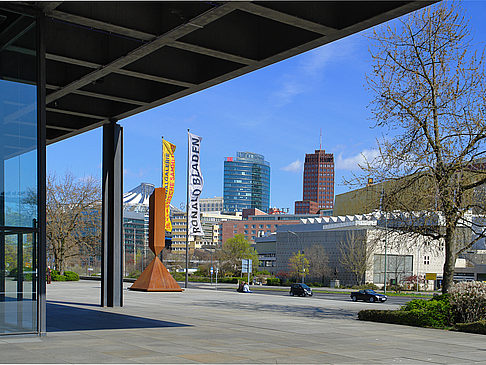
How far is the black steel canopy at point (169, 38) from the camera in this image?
40.4ft

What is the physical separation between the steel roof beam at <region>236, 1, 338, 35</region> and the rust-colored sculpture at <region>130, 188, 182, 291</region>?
24.6 metres

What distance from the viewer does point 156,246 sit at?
36.1m

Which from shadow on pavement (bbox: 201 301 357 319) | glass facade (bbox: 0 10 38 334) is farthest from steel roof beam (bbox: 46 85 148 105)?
shadow on pavement (bbox: 201 301 357 319)

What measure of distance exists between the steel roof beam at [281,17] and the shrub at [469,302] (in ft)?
38.3

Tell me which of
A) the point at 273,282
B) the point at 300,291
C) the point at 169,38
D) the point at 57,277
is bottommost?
the point at 273,282

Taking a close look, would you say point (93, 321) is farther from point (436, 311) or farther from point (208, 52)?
point (436, 311)

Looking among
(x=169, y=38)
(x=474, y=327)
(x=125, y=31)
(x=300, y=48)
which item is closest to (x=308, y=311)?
(x=474, y=327)

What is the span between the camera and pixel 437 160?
73.4 feet

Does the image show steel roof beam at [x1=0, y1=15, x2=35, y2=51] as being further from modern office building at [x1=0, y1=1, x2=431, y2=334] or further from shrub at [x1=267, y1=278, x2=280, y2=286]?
shrub at [x1=267, y1=278, x2=280, y2=286]

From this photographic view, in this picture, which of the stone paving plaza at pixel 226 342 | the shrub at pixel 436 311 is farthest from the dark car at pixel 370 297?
the stone paving plaza at pixel 226 342

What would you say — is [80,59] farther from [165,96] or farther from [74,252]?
[74,252]

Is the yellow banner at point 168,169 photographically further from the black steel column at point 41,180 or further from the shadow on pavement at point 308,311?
the black steel column at point 41,180

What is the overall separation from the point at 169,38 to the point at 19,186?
15.3 feet

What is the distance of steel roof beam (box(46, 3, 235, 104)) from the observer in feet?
39.9
